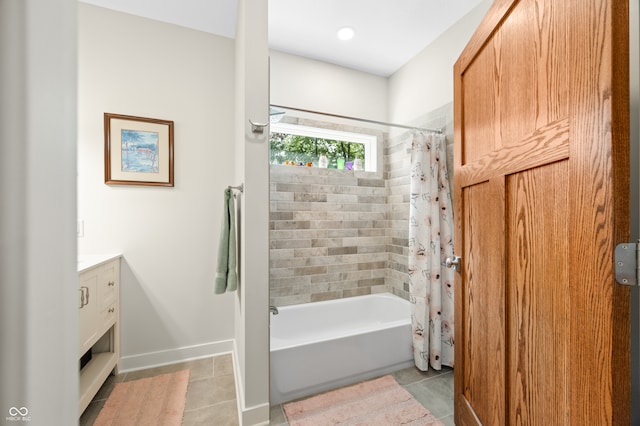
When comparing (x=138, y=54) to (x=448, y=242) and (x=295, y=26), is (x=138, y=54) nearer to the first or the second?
(x=295, y=26)

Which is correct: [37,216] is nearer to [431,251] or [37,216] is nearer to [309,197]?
[431,251]

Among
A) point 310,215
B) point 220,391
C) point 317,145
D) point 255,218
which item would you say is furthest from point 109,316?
point 317,145

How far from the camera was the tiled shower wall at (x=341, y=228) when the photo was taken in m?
2.42

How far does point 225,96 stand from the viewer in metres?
2.25

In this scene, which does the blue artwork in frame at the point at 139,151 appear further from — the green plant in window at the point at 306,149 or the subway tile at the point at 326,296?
the subway tile at the point at 326,296

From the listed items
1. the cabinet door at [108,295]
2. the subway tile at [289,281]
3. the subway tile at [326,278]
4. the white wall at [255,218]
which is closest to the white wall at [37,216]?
the white wall at [255,218]

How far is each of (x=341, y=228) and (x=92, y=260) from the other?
1.90m

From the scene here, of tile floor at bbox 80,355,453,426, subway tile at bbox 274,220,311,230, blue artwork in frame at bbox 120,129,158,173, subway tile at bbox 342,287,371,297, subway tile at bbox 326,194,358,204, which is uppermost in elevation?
blue artwork in frame at bbox 120,129,158,173

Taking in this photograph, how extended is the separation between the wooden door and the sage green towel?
4.19 ft

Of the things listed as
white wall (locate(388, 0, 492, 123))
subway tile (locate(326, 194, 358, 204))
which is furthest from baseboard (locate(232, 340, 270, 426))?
white wall (locate(388, 0, 492, 123))

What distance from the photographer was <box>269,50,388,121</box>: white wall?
8.05 feet

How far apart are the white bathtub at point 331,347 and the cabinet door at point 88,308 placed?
100 cm

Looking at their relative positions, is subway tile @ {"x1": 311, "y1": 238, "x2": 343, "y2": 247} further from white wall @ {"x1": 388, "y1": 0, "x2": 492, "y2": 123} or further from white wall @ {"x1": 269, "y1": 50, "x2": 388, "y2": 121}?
white wall @ {"x1": 388, "y1": 0, "x2": 492, "y2": 123}

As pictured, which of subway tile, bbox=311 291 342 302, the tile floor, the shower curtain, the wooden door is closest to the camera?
the wooden door
